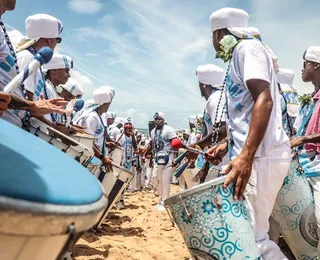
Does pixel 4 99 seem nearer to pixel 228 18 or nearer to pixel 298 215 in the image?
pixel 228 18

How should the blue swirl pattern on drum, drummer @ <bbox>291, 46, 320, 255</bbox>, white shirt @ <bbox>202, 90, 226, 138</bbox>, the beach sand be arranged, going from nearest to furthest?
the blue swirl pattern on drum
drummer @ <bbox>291, 46, 320, 255</bbox>
the beach sand
white shirt @ <bbox>202, 90, 226, 138</bbox>

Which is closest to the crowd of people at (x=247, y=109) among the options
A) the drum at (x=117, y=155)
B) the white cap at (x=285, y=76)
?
the white cap at (x=285, y=76)

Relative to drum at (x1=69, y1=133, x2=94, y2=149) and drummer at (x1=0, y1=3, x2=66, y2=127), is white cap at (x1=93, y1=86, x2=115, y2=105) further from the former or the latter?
drummer at (x1=0, y1=3, x2=66, y2=127)

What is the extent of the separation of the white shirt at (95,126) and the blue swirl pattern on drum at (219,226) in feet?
12.3

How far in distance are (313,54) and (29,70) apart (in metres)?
2.85

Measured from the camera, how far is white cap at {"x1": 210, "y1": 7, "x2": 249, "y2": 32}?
2.33 meters

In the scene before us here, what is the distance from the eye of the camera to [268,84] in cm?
183

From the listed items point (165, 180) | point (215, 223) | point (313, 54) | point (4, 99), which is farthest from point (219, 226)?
point (165, 180)

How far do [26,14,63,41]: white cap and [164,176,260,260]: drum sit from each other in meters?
2.27

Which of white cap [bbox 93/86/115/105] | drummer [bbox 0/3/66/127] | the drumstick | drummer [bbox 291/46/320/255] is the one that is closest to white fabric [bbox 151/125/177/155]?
white cap [bbox 93/86/115/105]

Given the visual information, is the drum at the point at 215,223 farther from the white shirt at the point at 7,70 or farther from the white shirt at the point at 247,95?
the white shirt at the point at 7,70

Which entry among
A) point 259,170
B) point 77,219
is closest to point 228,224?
point 259,170

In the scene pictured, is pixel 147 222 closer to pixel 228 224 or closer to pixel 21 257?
pixel 228 224

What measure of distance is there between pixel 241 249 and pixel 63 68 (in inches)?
126
